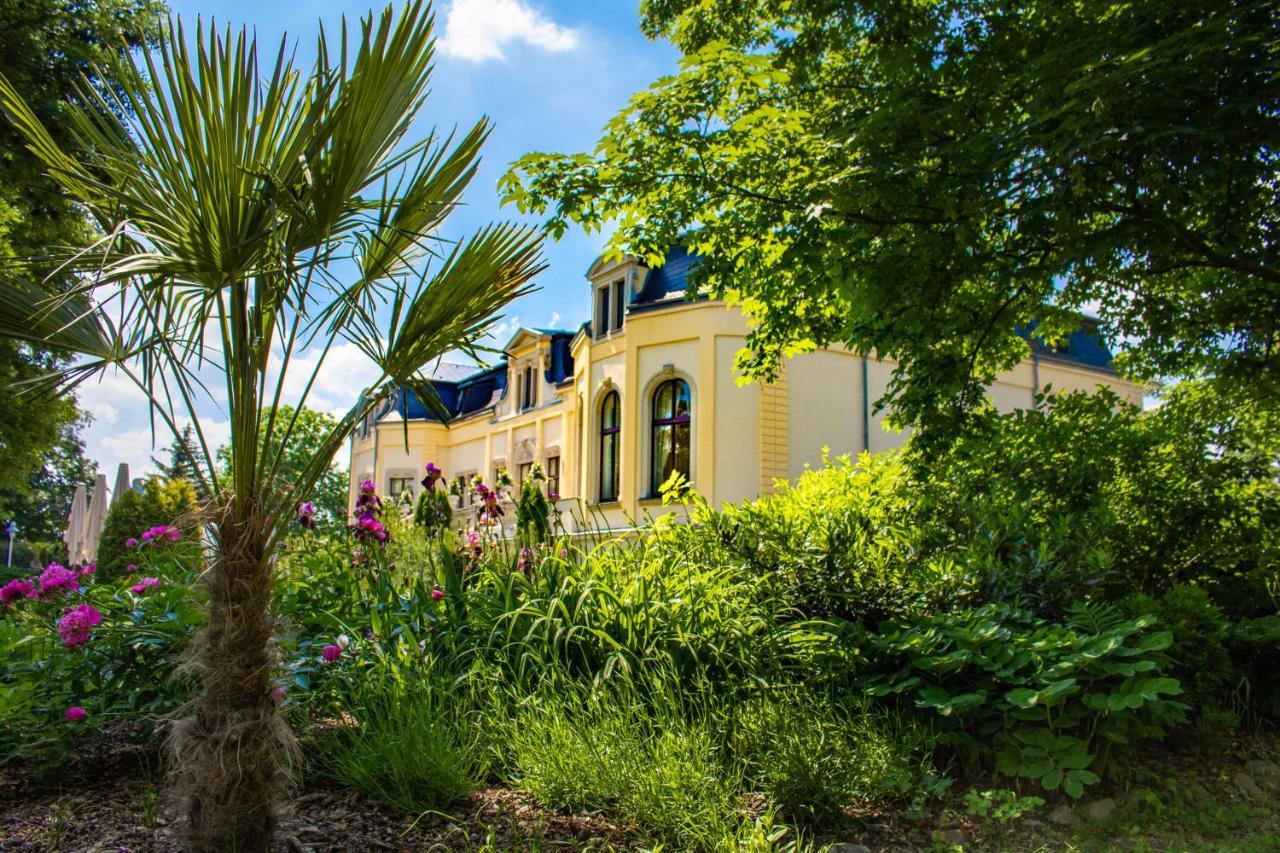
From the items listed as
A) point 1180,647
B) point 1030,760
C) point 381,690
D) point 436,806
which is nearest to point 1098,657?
point 1030,760

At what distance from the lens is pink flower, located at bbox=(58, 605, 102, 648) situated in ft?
10.8

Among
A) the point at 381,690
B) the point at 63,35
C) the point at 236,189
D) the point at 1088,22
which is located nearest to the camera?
the point at 236,189

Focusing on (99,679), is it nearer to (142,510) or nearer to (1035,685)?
(1035,685)

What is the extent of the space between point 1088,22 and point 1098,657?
13.1ft

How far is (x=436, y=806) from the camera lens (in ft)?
10.0

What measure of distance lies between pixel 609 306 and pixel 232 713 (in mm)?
16410

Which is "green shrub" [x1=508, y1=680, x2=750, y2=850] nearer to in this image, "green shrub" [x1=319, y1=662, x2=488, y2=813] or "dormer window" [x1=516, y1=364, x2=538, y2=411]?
"green shrub" [x1=319, y1=662, x2=488, y2=813]

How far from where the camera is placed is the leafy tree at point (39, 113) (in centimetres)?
1145

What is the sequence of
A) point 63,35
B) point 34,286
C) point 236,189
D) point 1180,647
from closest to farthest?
point 236,189
point 34,286
point 1180,647
point 63,35

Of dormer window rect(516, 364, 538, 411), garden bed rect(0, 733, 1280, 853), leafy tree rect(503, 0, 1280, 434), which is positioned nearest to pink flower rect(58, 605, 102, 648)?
garden bed rect(0, 733, 1280, 853)

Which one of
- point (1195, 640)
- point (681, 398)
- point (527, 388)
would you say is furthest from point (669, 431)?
point (1195, 640)

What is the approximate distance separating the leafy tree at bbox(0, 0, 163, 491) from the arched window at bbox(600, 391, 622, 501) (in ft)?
31.8

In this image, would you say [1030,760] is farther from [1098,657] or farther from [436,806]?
[436,806]

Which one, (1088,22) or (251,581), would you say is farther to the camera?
(1088,22)
